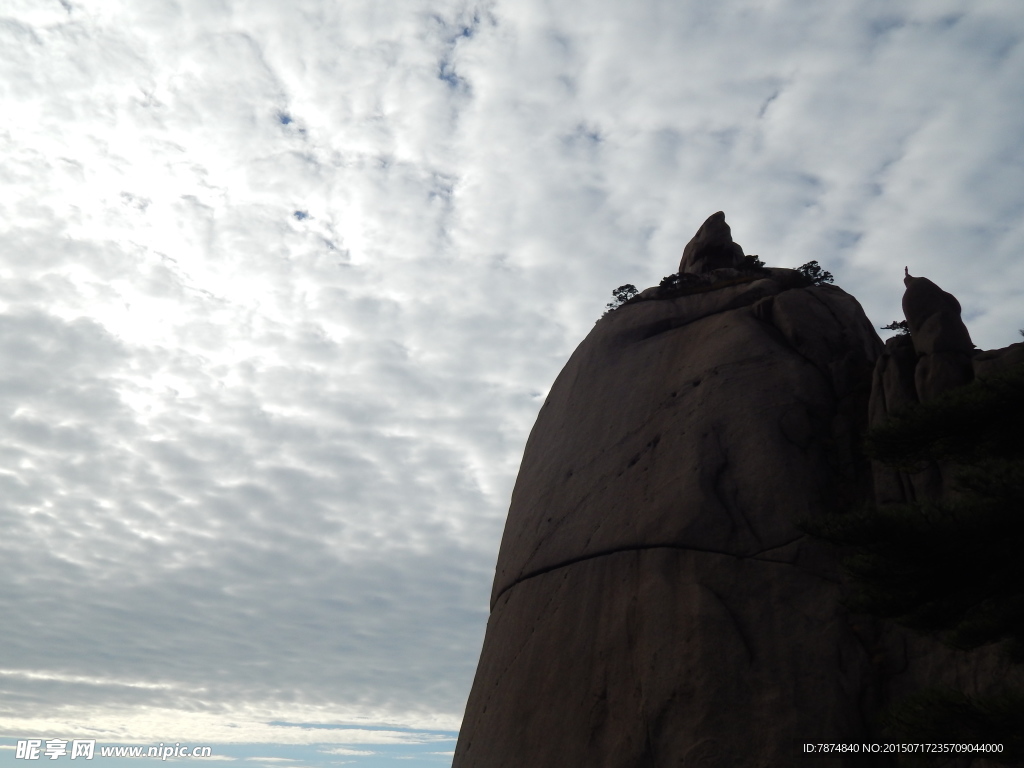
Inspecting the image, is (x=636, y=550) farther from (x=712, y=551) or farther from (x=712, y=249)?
(x=712, y=249)

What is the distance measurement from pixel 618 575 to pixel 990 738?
6242 mm

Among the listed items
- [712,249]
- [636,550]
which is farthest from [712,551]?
[712,249]

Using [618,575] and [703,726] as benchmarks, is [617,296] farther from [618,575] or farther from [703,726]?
[703,726]

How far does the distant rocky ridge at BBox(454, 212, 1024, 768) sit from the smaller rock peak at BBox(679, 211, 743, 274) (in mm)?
2676

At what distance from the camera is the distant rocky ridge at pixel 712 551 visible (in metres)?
11.2

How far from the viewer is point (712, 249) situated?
20797 millimetres

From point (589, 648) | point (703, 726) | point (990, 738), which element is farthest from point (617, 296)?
point (990, 738)

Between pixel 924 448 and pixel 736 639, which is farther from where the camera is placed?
pixel 736 639

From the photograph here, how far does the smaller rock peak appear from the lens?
20672mm

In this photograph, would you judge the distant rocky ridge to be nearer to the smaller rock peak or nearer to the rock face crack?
the rock face crack

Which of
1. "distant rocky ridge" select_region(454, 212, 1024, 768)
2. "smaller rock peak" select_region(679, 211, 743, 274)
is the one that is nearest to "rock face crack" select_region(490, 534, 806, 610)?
"distant rocky ridge" select_region(454, 212, 1024, 768)

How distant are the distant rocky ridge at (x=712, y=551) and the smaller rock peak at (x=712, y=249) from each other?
268 centimetres

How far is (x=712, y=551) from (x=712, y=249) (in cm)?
1054

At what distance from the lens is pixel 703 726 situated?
11.1 metres
